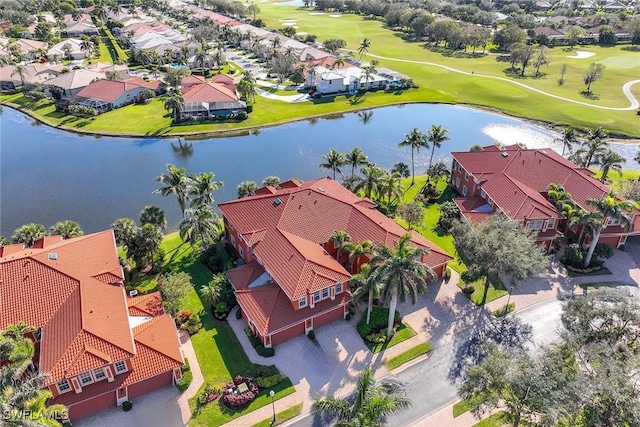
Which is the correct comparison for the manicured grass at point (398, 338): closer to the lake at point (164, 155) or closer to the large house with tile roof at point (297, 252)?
the large house with tile roof at point (297, 252)

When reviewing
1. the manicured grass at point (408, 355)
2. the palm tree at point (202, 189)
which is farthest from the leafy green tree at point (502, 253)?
the palm tree at point (202, 189)

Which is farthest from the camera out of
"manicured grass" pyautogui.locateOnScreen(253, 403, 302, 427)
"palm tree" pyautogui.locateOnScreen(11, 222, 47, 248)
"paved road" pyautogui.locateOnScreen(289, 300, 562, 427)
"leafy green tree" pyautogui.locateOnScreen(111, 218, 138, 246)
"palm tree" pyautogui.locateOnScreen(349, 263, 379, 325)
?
"leafy green tree" pyautogui.locateOnScreen(111, 218, 138, 246)

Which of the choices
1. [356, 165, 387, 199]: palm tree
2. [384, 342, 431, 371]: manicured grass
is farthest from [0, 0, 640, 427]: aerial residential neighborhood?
[356, 165, 387, 199]: palm tree

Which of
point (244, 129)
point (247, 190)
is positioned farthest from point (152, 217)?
point (244, 129)

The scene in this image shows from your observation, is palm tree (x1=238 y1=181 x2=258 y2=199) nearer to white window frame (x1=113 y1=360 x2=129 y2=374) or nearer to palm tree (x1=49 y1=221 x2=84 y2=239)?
palm tree (x1=49 y1=221 x2=84 y2=239)

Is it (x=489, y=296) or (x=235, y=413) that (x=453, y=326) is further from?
(x=235, y=413)

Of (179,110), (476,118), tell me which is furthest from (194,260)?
(476,118)
